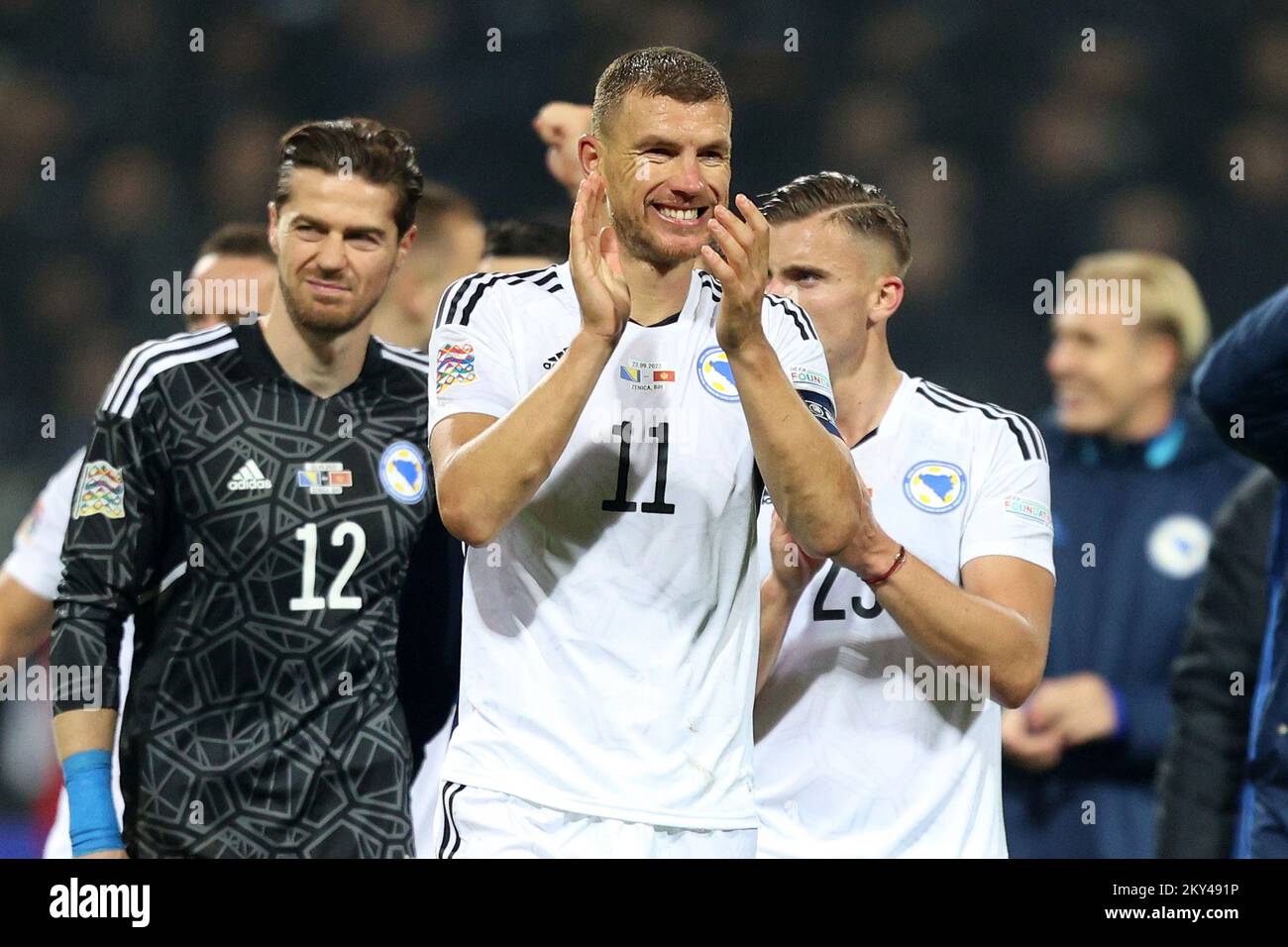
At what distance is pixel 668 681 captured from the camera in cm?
291

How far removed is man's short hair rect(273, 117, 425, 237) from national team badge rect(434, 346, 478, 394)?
3.19 feet

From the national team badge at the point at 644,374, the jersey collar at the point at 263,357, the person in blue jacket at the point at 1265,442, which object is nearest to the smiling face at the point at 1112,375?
the person in blue jacket at the point at 1265,442

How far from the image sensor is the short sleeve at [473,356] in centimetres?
292

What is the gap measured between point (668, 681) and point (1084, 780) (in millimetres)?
→ 2608

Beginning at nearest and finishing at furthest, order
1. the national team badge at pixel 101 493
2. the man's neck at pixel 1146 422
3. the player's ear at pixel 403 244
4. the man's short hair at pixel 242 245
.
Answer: the national team badge at pixel 101 493
the player's ear at pixel 403 244
the man's short hair at pixel 242 245
the man's neck at pixel 1146 422

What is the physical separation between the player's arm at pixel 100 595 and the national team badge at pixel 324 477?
0.30 m

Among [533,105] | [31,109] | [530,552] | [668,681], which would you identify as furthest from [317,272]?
[31,109]

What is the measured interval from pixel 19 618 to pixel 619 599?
7.19 ft

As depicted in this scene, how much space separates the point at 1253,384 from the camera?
365 cm

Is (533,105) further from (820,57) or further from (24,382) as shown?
(24,382)

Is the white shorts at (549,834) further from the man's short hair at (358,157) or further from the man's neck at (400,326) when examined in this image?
the man's neck at (400,326)

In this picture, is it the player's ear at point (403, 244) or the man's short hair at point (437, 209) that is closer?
the player's ear at point (403, 244)

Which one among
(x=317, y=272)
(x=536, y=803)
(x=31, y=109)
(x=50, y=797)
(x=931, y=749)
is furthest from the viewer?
(x=31, y=109)

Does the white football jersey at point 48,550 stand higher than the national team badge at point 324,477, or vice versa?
the national team badge at point 324,477
